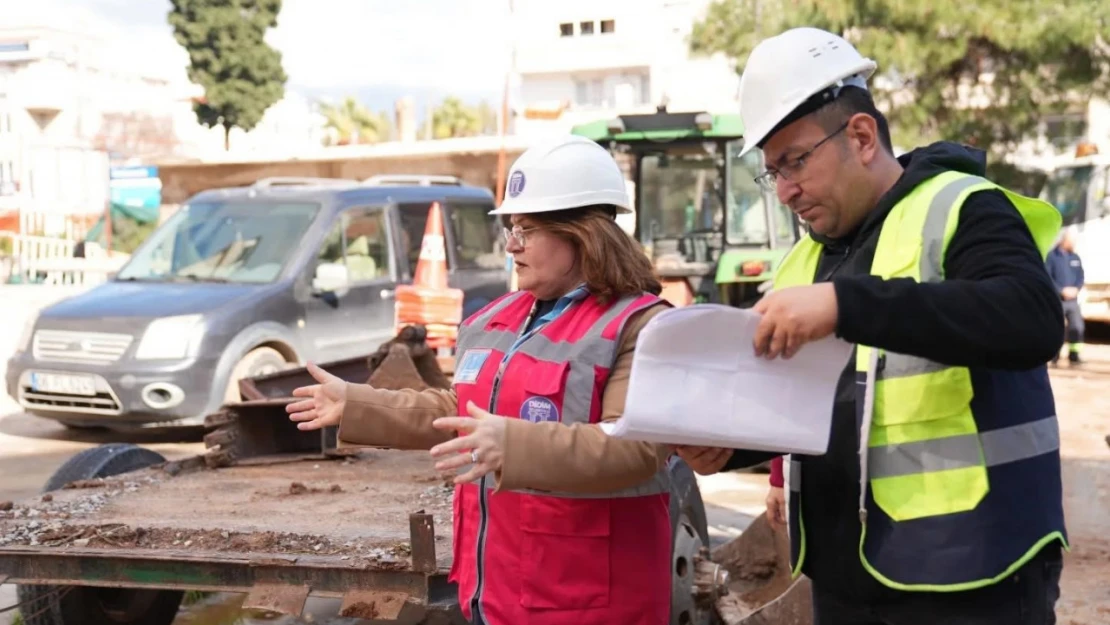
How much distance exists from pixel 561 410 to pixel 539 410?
0.15ft

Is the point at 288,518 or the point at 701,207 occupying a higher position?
the point at 701,207

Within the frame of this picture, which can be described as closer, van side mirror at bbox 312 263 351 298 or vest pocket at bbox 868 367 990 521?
vest pocket at bbox 868 367 990 521

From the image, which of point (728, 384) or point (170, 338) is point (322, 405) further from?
point (170, 338)

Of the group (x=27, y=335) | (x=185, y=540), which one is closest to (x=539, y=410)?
(x=185, y=540)

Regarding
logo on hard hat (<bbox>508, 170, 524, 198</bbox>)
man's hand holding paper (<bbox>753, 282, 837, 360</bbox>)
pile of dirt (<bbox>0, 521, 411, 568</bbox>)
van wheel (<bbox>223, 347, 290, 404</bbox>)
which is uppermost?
logo on hard hat (<bbox>508, 170, 524, 198</bbox>)

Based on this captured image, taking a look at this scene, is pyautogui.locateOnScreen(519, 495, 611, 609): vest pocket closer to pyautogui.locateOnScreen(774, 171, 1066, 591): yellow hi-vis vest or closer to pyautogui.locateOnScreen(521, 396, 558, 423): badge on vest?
pyautogui.locateOnScreen(521, 396, 558, 423): badge on vest

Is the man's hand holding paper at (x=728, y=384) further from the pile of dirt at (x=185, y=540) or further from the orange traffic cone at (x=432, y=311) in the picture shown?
the orange traffic cone at (x=432, y=311)

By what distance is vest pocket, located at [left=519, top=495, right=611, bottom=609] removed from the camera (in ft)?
8.77

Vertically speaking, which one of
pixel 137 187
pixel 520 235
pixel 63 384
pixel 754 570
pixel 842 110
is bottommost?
pixel 754 570

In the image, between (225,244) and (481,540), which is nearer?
(481,540)

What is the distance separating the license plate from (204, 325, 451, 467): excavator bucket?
12.1 ft

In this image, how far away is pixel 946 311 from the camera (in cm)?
192

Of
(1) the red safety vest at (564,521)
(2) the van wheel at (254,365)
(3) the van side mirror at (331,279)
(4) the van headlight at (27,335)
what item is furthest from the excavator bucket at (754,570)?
(4) the van headlight at (27,335)

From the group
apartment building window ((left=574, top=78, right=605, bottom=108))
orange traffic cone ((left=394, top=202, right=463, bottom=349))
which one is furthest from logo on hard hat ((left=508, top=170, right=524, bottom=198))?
apartment building window ((left=574, top=78, right=605, bottom=108))
